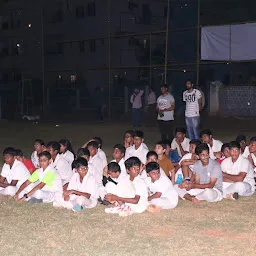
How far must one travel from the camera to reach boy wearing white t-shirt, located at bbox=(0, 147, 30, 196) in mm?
6859

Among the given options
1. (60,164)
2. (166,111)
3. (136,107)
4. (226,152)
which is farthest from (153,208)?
(136,107)

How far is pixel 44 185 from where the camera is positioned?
6.45m

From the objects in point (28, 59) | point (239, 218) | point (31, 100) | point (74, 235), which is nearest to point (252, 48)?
point (239, 218)

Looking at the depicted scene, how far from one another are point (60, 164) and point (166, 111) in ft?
14.6

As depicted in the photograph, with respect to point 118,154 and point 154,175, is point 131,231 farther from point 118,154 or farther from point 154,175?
point 118,154

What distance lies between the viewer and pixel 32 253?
4422 mm

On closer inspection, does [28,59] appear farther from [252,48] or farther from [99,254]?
[99,254]

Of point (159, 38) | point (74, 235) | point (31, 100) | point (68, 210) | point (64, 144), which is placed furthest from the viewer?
point (159, 38)

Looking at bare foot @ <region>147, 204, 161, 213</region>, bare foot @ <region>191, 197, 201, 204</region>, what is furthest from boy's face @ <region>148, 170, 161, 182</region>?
bare foot @ <region>191, 197, 201, 204</region>

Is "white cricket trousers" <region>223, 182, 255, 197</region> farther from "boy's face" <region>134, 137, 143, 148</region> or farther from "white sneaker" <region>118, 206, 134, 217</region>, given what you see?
"boy's face" <region>134, 137, 143, 148</region>

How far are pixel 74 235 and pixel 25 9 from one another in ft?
117

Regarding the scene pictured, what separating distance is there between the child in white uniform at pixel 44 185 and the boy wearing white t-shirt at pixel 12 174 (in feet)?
0.98

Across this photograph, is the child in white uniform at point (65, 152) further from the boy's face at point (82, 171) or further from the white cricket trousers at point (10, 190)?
the boy's face at point (82, 171)

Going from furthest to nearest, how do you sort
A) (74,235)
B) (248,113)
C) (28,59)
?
(28,59)
(248,113)
(74,235)
